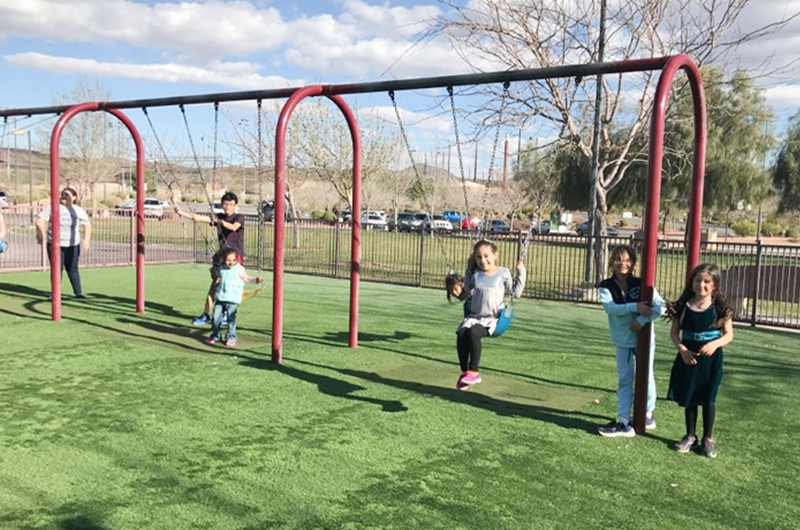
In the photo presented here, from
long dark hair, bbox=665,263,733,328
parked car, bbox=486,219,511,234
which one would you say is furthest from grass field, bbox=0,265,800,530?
parked car, bbox=486,219,511,234

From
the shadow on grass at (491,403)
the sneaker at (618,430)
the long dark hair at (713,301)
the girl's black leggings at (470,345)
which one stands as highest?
the long dark hair at (713,301)

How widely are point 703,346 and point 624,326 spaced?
25.2 inches

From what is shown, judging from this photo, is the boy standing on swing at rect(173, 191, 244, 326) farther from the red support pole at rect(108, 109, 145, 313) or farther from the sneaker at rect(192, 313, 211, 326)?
the red support pole at rect(108, 109, 145, 313)

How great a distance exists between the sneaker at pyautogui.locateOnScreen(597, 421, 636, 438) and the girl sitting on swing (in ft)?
3.82

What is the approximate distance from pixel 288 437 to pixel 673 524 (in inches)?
97.9

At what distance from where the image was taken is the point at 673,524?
353cm

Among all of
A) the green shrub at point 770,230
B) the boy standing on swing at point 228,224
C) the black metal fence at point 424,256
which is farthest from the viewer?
the green shrub at point 770,230

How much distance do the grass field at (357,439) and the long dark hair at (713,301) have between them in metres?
0.93

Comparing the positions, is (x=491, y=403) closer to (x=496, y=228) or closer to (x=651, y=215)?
(x=651, y=215)

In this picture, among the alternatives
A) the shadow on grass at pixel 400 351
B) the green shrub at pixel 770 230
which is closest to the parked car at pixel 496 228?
the shadow on grass at pixel 400 351

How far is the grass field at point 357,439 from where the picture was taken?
141 inches

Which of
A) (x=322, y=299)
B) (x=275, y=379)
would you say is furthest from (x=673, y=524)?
(x=322, y=299)

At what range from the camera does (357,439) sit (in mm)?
4699

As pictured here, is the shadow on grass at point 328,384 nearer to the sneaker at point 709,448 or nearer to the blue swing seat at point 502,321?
the blue swing seat at point 502,321
